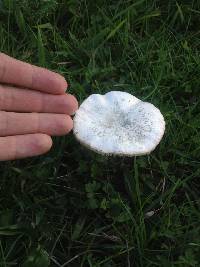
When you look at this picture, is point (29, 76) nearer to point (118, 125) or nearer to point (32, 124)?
point (32, 124)

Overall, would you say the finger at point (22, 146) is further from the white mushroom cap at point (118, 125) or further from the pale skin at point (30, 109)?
the white mushroom cap at point (118, 125)

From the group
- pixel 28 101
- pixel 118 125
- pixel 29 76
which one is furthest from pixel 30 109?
pixel 118 125

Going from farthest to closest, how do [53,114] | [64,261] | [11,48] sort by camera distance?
1. [11,48]
2. [53,114]
3. [64,261]

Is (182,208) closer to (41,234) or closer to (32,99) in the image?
(41,234)

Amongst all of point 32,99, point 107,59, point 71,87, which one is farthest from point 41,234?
point 107,59

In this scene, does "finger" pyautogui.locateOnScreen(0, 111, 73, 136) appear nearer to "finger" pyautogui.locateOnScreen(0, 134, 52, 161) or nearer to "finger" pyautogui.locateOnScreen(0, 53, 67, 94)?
"finger" pyautogui.locateOnScreen(0, 134, 52, 161)

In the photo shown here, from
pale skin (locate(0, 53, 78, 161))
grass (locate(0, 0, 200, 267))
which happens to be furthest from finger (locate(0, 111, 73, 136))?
grass (locate(0, 0, 200, 267))
